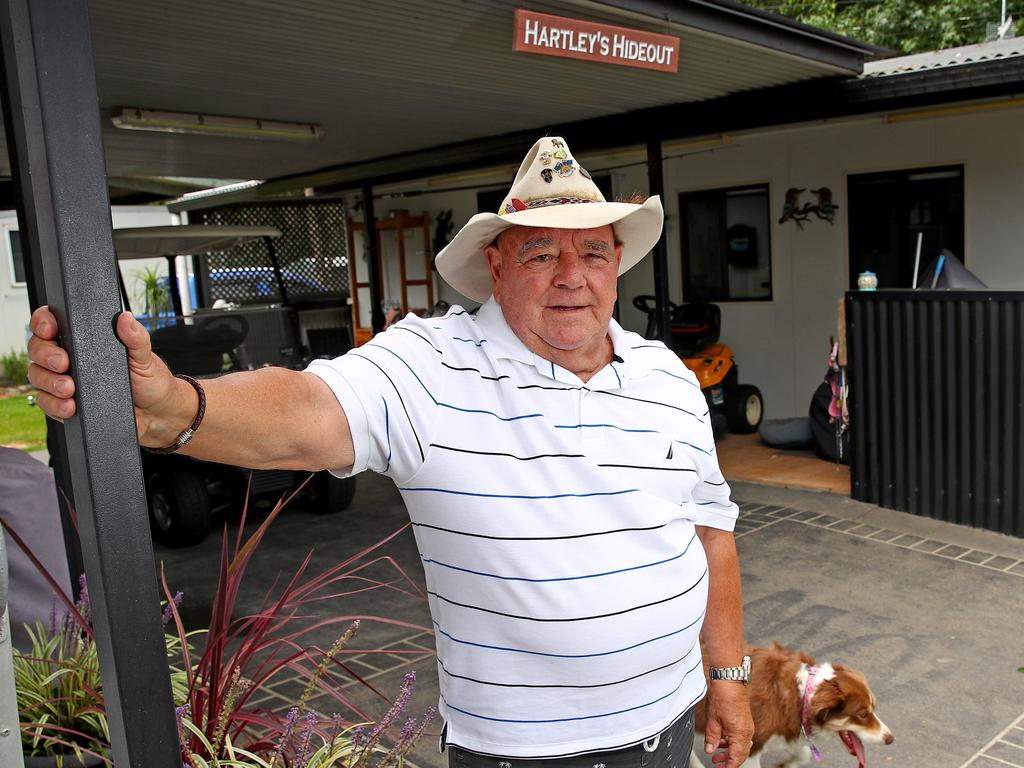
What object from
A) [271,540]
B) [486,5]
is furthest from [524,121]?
[271,540]

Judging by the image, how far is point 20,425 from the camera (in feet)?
48.1

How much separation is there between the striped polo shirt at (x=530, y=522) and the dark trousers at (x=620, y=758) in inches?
1.1

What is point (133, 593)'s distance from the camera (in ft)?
4.44

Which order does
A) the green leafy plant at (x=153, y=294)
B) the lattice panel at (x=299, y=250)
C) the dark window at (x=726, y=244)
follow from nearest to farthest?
the dark window at (x=726, y=244) < the lattice panel at (x=299, y=250) < the green leafy plant at (x=153, y=294)

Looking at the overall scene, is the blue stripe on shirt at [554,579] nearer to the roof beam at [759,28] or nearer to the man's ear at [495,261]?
the man's ear at [495,261]

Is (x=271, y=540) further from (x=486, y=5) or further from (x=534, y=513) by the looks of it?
(x=534, y=513)

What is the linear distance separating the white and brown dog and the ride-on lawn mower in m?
6.01

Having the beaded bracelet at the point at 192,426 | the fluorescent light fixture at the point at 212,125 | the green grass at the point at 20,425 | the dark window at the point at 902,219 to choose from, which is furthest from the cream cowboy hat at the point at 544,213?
the green grass at the point at 20,425

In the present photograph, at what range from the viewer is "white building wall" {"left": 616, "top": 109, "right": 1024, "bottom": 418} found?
27.2 ft

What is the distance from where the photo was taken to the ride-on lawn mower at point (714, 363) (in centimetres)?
929

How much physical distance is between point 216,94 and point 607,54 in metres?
2.55

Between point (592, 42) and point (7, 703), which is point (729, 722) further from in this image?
point (592, 42)

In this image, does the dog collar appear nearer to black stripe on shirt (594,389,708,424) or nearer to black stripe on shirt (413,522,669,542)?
black stripe on shirt (594,389,708,424)

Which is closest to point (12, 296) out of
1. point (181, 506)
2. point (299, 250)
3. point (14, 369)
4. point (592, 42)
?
point (14, 369)
